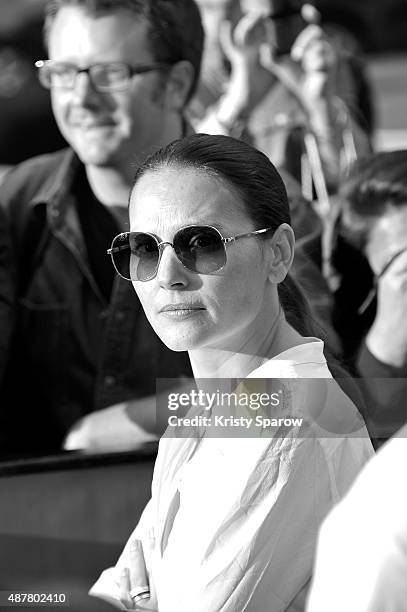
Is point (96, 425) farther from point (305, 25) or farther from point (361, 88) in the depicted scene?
point (361, 88)

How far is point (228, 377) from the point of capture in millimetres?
1271

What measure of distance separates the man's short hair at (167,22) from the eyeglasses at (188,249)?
1.05 meters

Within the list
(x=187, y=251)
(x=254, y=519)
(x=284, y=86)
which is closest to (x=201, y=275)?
(x=187, y=251)

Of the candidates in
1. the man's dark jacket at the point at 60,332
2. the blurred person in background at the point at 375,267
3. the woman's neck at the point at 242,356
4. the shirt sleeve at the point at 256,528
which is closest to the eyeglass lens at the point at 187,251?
the woman's neck at the point at 242,356

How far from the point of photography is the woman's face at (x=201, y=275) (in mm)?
1235

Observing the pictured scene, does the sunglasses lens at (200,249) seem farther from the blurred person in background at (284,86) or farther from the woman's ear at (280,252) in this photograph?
the blurred person in background at (284,86)

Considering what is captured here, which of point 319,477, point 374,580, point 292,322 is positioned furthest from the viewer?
point 292,322

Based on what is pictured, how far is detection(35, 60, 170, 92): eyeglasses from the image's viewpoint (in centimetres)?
214

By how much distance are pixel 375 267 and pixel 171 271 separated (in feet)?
3.29

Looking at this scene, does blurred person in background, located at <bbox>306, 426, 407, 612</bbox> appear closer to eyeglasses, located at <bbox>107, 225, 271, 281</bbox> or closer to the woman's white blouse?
the woman's white blouse

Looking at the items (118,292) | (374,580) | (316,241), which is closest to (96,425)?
(118,292)

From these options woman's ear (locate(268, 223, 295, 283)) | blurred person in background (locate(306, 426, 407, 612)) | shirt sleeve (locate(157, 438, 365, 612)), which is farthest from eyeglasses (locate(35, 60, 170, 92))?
blurred person in background (locate(306, 426, 407, 612))

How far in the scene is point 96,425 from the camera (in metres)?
2.17

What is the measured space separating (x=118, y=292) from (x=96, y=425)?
324 millimetres
